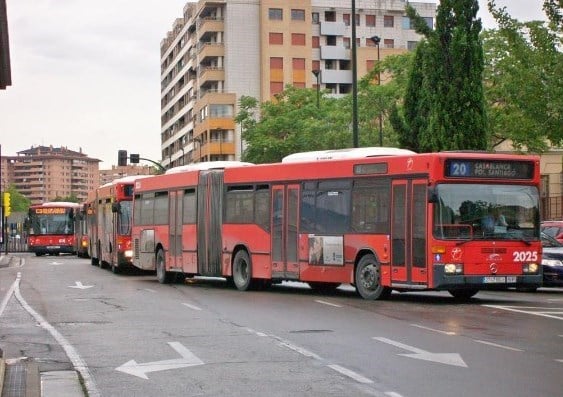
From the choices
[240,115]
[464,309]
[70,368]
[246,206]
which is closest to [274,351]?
[70,368]

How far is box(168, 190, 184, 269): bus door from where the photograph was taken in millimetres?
30000

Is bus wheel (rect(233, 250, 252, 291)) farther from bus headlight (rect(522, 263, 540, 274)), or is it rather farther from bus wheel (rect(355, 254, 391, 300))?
bus headlight (rect(522, 263, 540, 274))

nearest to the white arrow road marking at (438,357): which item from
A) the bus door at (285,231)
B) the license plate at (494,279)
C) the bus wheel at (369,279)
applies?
the license plate at (494,279)

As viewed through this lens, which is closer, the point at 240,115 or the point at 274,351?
the point at 274,351

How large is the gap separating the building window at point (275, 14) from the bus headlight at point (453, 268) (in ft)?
304

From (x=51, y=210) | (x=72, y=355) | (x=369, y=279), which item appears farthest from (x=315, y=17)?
(x=72, y=355)

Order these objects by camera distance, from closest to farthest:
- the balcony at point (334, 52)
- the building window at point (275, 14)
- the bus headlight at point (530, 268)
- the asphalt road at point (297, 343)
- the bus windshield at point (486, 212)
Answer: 1. the asphalt road at point (297, 343)
2. the bus windshield at point (486, 212)
3. the bus headlight at point (530, 268)
4. the building window at point (275, 14)
5. the balcony at point (334, 52)

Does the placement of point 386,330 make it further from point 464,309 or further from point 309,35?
point 309,35

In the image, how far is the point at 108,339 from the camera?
15.1 metres

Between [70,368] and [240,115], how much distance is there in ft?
194

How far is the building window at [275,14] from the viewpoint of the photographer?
111062 millimetres

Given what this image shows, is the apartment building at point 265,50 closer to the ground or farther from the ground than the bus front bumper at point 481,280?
farther from the ground

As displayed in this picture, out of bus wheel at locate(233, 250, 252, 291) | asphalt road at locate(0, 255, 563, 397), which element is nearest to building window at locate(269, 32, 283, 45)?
bus wheel at locate(233, 250, 252, 291)

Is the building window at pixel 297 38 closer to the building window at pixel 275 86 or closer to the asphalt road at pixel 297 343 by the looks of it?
the building window at pixel 275 86
